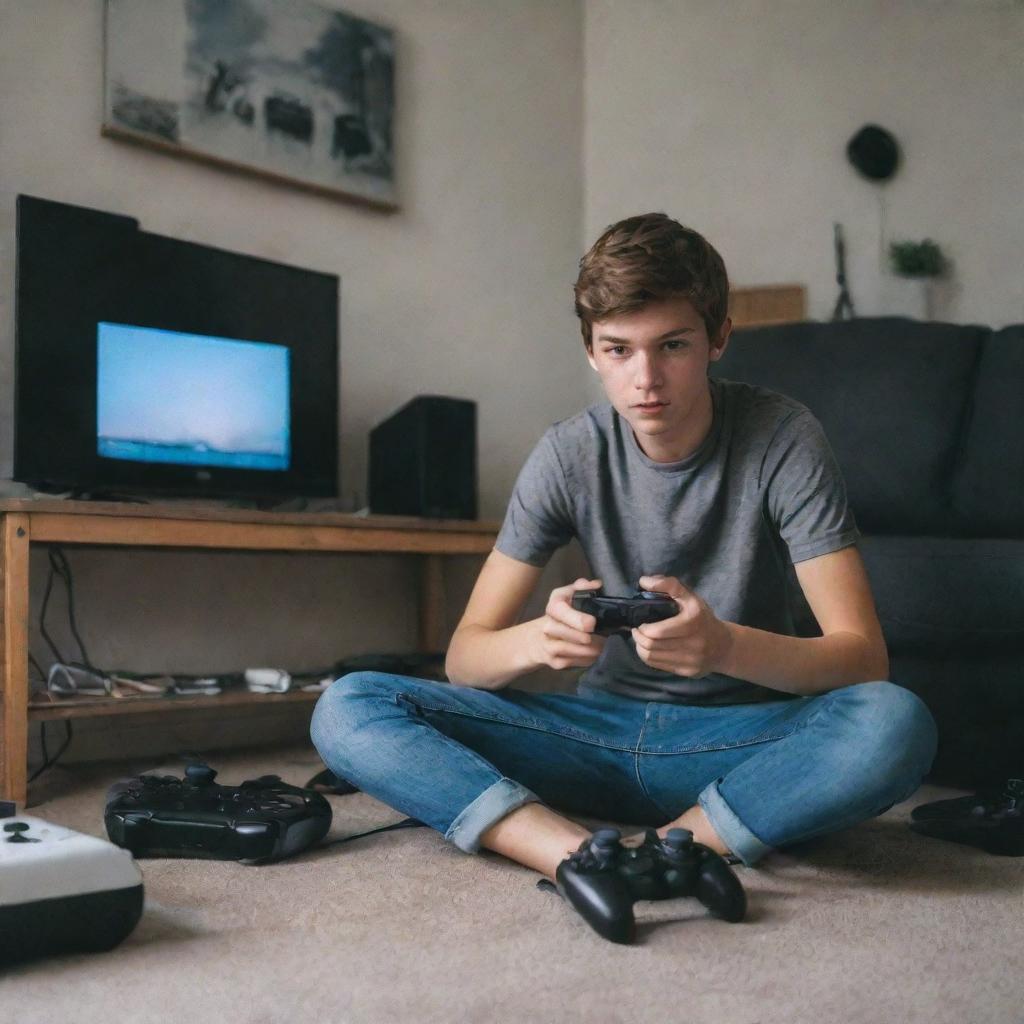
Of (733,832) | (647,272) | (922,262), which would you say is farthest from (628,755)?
(922,262)

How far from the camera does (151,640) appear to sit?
7.45 ft

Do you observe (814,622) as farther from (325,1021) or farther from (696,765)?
(325,1021)

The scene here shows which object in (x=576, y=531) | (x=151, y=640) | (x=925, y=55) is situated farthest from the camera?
(x=925, y=55)

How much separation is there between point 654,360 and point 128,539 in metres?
1.05

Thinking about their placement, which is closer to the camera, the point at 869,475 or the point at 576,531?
the point at 576,531

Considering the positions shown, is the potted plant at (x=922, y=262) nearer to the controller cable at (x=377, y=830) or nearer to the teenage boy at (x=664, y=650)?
the teenage boy at (x=664, y=650)

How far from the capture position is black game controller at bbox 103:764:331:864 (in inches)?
48.8

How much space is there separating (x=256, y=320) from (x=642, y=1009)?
1812 mm

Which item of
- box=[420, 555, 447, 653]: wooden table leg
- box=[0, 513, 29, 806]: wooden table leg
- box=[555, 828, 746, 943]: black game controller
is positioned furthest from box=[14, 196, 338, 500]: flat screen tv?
box=[555, 828, 746, 943]: black game controller

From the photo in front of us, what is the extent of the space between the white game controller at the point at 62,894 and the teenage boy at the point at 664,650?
14.0 inches

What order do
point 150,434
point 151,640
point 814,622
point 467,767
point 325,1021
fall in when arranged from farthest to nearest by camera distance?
point 151,640, point 150,434, point 814,622, point 467,767, point 325,1021

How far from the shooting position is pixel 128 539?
1.80 meters

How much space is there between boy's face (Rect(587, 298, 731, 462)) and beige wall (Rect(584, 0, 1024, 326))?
6.93 feet

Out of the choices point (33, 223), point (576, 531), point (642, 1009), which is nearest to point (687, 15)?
point (33, 223)
